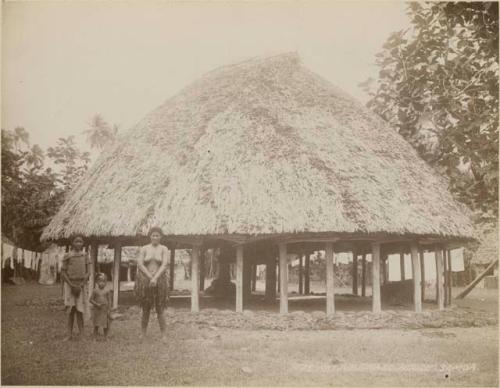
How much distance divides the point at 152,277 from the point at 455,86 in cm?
623

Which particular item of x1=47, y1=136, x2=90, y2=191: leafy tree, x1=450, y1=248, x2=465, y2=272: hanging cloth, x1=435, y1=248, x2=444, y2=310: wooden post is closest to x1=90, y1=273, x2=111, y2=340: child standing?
x1=47, y1=136, x2=90, y2=191: leafy tree

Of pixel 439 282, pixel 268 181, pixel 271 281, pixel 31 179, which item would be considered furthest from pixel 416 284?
pixel 31 179

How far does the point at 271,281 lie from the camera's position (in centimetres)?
1259

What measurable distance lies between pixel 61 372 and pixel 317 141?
20.9 ft

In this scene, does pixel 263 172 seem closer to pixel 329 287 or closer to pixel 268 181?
pixel 268 181

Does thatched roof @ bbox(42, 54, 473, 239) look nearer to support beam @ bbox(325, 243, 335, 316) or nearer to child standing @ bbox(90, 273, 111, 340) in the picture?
support beam @ bbox(325, 243, 335, 316)

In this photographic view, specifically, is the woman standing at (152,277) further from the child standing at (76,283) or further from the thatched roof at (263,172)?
the thatched roof at (263,172)

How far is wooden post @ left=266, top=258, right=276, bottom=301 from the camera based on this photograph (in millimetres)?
12500

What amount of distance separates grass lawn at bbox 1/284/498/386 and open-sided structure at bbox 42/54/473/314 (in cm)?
178

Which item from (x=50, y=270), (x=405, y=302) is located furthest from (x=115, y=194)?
(x=50, y=270)

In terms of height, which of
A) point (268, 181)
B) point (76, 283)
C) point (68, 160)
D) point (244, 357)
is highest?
point (68, 160)

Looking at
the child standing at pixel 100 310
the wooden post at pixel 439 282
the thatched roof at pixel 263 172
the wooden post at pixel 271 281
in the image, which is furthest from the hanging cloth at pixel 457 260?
the child standing at pixel 100 310

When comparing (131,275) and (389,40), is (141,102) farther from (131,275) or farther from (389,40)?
(131,275)

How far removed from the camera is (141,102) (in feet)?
30.5
